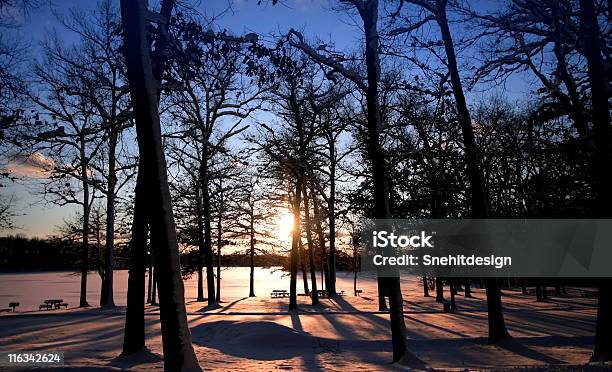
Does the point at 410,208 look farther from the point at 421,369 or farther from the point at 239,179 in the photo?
the point at 239,179

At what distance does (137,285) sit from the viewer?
11.4 meters

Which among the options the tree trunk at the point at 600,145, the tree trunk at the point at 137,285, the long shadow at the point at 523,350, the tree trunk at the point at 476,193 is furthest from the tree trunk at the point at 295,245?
the tree trunk at the point at 600,145

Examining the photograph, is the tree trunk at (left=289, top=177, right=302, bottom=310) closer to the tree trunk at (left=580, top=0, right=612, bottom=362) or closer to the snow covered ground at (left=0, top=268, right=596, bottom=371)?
the snow covered ground at (left=0, top=268, right=596, bottom=371)

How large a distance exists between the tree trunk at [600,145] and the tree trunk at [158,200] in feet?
26.7

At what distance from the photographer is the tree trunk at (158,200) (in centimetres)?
735

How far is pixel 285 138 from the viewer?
2506cm

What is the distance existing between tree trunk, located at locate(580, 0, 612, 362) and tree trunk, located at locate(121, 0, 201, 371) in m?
8.13

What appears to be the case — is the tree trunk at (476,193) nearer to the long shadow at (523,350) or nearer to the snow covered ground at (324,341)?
the long shadow at (523,350)

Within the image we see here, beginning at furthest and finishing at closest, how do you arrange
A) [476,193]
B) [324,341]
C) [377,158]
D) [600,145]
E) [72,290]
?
[72,290], [324,341], [476,193], [377,158], [600,145]

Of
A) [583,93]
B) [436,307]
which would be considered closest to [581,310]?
[436,307]

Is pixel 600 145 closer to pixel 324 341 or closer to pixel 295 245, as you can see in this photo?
pixel 324 341

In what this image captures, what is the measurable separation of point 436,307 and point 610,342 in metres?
19.6

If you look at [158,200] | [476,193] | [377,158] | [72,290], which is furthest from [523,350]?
[72,290]

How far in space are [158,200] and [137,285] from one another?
15.3 ft
